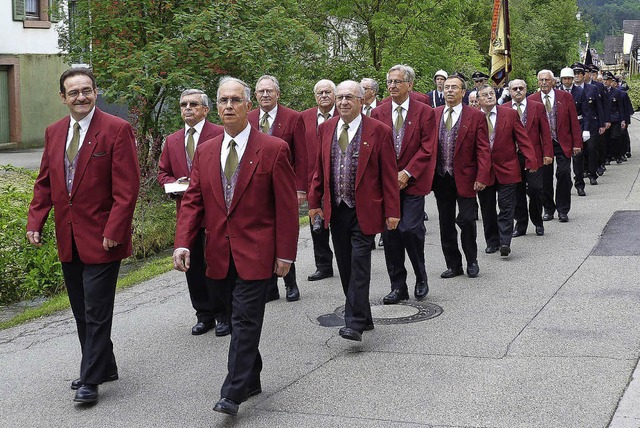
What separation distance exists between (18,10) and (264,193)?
25.9 meters

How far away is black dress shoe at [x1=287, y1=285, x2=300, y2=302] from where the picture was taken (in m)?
9.70

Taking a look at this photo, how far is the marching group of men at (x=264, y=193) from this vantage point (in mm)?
6410

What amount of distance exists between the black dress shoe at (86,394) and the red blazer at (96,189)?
80 cm

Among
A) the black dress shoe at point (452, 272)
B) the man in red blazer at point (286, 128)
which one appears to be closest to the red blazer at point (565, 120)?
the black dress shoe at point (452, 272)

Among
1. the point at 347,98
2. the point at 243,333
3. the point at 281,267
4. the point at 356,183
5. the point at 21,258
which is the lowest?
the point at 21,258

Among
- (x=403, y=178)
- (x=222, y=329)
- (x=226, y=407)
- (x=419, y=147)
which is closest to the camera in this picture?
(x=226, y=407)

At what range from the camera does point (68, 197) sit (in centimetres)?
684

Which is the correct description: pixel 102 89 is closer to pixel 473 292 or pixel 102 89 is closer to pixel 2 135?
pixel 473 292

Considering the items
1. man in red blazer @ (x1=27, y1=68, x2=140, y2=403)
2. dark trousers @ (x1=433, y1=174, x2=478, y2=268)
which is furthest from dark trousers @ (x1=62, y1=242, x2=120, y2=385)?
dark trousers @ (x1=433, y1=174, x2=478, y2=268)

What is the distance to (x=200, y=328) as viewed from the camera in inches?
336

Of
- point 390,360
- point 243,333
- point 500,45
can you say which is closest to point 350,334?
point 390,360

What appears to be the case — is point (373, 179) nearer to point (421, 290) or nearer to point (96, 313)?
point (421, 290)

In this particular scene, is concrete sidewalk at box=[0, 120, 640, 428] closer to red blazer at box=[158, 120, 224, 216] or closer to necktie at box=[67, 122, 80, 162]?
red blazer at box=[158, 120, 224, 216]

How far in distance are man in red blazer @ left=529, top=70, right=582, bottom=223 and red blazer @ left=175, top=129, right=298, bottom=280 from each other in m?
8.71
